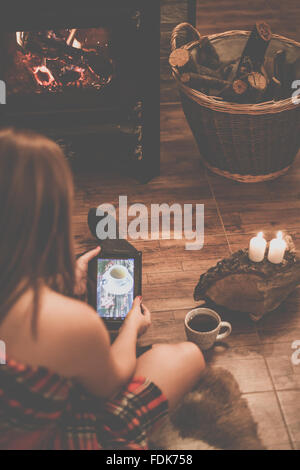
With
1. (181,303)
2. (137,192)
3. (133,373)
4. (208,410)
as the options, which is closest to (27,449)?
(133,373)

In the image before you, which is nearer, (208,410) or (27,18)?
(208,410)

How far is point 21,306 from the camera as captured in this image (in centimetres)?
92

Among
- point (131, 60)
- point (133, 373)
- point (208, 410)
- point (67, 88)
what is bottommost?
point (208, 410)

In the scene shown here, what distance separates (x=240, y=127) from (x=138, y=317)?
919mm

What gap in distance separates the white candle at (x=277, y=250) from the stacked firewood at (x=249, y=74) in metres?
0.66

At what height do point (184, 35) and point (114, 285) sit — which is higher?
Answer: point (184, 35)

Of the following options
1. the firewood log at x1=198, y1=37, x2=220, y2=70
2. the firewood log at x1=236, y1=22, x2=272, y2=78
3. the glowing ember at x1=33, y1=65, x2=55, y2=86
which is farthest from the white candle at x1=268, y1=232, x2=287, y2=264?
the glowing ember at x1=33, y1=65, x2=55, y2=86

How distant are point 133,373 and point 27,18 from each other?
1.31m

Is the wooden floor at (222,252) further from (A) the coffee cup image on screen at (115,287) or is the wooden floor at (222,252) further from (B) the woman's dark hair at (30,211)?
(B) the woman's dark hair at (30,211)

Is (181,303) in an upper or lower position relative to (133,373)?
lower

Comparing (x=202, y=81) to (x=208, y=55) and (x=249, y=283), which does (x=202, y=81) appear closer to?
(x=208, y=55)

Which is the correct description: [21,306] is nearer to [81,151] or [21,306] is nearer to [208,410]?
[208,410]

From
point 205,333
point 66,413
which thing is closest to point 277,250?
point 205,333

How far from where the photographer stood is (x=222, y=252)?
78.5 inches
